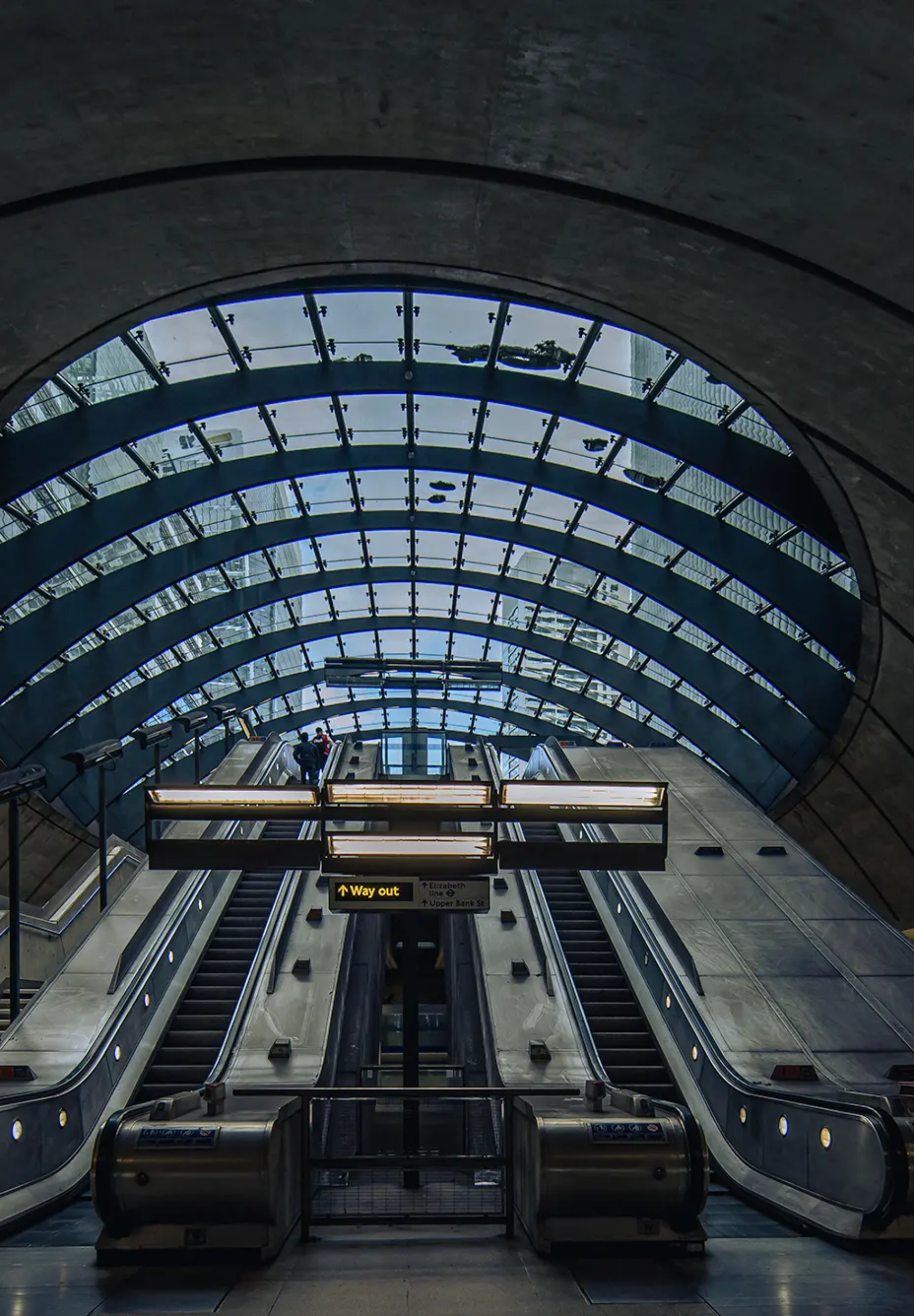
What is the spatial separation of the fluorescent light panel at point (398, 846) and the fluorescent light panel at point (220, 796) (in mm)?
736

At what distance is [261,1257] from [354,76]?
26.7ft

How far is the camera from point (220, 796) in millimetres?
9812

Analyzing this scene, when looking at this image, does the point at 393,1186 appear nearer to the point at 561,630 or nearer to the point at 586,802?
the point at 586,802

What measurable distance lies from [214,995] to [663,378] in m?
14.6

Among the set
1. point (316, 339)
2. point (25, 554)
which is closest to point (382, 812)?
point (316, 339)

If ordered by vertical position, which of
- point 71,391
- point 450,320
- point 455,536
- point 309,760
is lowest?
point 309,760

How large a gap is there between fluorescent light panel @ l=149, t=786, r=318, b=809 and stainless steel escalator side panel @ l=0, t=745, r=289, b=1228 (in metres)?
2.79

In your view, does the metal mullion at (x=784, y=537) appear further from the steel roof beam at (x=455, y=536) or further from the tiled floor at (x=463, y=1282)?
the tiled floor at (x=463, y=1282)

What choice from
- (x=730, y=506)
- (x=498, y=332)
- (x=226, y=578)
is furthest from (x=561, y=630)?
(x=498, y=332)

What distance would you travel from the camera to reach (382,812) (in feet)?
31.5

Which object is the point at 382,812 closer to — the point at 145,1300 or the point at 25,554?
the point at 145,1300

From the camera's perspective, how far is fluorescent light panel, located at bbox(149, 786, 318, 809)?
9750 millimetres

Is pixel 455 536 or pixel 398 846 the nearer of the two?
pixel 398 846

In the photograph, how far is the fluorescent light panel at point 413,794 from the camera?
9594 millimetres
